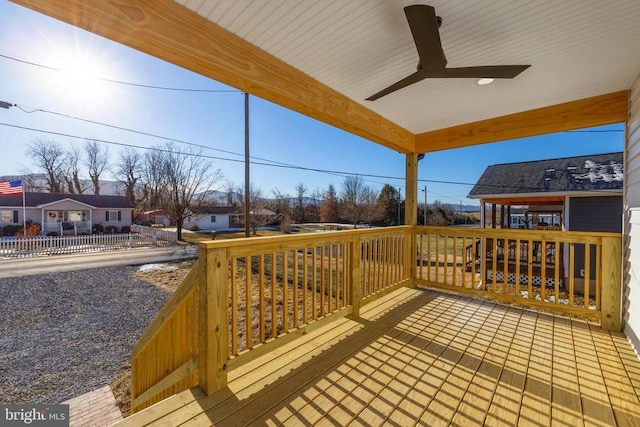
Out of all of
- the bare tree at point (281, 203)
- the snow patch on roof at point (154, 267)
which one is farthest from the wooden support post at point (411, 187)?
the bare tree at point (281, 203)

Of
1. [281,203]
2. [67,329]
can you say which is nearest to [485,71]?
[67,329]

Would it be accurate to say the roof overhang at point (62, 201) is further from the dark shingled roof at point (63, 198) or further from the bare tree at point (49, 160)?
the bare tree at point (49, 160)

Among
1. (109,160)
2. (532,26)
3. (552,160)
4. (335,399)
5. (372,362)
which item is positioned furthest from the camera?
Answer: (109,160)

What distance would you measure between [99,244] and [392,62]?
15.3 metres

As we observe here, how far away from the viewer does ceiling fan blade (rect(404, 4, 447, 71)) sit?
4.65ft

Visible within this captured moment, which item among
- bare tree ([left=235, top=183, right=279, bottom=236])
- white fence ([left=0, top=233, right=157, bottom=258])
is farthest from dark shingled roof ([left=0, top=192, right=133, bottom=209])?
bare tree ([left=235, top=183, right=279, bottom=236])

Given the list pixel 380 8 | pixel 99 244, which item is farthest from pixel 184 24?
pixel 99 244

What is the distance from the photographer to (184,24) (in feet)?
5.31

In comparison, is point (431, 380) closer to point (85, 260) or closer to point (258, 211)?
point (85, 260)

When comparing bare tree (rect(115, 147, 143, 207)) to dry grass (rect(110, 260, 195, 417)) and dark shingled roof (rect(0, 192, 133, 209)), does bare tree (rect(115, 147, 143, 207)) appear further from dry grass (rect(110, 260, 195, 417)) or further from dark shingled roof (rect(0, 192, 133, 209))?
dry grass (rect(110, 260, 195, 417))

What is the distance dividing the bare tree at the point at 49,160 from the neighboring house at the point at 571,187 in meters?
26.9

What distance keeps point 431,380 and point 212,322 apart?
1.47 metres

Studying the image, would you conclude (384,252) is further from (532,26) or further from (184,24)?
(184,24)

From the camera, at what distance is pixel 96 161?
22.0 m
